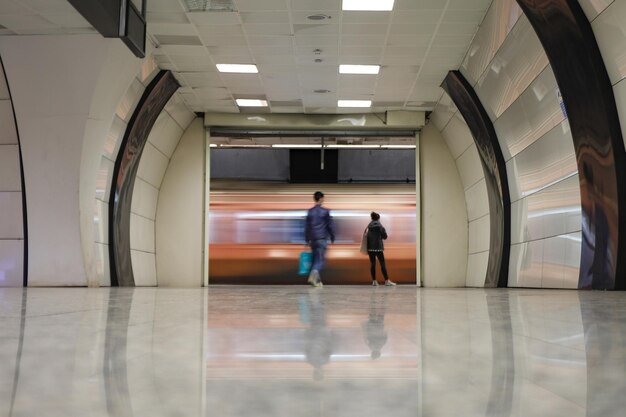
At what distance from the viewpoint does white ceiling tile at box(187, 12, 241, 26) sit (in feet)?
40.3

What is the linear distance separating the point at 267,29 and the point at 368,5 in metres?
2.16

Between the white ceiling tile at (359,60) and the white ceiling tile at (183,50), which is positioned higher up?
the white ceiling tile at (183,50)

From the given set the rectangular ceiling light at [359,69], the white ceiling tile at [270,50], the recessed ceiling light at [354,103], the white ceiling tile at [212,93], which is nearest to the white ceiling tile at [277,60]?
the white ceiling tile at [270,50]

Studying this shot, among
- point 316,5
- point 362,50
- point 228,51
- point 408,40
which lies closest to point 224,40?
point 228,51

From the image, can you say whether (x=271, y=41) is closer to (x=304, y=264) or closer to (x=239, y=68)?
(x=239, y=68)

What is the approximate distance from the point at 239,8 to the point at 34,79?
381cm

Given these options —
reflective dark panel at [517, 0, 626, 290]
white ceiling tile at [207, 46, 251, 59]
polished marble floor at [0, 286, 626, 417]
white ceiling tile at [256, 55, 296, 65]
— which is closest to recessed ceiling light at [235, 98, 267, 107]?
white ceiling tile at [256, 55, 296, 65]

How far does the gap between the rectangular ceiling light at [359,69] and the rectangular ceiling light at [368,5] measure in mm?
3298

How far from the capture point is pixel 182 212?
67.7ft

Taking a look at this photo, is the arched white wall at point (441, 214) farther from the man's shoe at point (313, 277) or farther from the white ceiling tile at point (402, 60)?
the man's shoe at point (313, 277)

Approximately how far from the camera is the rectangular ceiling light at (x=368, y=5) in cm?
1162

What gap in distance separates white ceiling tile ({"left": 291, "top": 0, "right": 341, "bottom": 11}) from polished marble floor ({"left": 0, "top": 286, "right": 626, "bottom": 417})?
8962 mm

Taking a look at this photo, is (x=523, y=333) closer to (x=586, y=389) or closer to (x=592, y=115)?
(x=586, y=389)

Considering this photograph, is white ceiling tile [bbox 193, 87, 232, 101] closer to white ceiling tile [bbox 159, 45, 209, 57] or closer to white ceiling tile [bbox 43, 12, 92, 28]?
white ceiling tile [bbox 159, 45, 209, 57]
